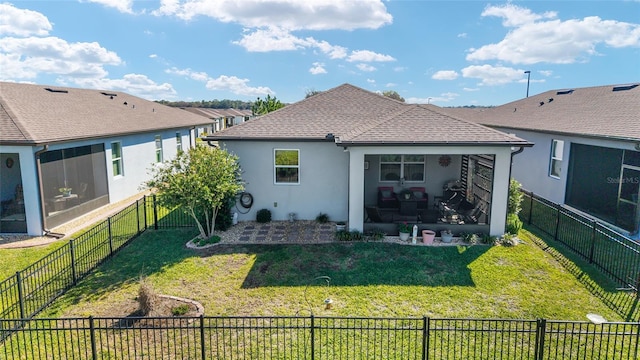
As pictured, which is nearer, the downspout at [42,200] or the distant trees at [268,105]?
the downspout at [42,200]

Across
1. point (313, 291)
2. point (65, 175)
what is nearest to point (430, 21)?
point (313, 291)

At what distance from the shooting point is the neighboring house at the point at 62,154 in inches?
474

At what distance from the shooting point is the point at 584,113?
16391mm

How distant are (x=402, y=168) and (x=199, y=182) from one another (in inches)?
326

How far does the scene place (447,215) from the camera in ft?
42.9

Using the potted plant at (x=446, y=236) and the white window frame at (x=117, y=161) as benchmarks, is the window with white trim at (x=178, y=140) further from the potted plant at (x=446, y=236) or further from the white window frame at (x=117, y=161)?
Answer: the potted plant at (x=446, y=236)

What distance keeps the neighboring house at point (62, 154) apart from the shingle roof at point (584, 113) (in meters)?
19.2

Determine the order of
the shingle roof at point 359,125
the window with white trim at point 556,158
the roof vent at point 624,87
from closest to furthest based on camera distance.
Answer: the shingle roof at point 359,125
the window with white trim at point 556,158
the roof vent at point 624,87

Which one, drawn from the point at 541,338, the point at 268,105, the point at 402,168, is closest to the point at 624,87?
the point at 402,168

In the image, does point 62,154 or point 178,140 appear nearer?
point 62,154

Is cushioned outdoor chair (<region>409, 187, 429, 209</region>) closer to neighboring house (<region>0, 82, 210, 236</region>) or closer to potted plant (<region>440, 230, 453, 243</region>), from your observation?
potted plant (<region>440, 230, 453, 243</region>)

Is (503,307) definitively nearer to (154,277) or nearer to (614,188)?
(154,277)

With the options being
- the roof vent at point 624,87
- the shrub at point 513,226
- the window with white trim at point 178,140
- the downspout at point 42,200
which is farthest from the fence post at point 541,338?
the window with white trim at point 178,140

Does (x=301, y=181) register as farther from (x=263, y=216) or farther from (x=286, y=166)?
(x=263, y=216)
